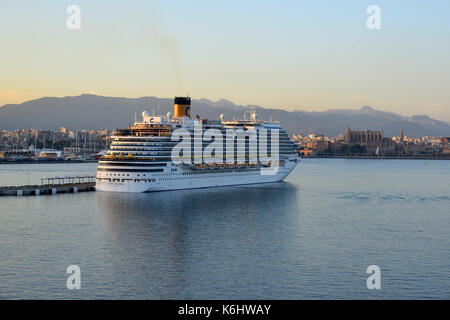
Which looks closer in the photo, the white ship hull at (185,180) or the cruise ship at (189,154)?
the white ship hull at (185,180)

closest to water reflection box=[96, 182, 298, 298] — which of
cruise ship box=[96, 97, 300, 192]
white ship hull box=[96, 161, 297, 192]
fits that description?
white ship hull box=[96, 161, 297, 192]

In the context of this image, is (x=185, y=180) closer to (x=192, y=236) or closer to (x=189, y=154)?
(x=189, y=154)

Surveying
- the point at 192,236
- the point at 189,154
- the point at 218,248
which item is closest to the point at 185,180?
the point at 189,154

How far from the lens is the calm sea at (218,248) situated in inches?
728

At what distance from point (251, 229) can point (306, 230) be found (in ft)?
8.72

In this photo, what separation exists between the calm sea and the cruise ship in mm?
2048

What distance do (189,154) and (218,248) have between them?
23.2 meters

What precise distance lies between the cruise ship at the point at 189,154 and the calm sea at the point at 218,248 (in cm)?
205

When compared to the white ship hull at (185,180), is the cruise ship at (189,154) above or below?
above

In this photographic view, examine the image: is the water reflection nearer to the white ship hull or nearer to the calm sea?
the calm sea

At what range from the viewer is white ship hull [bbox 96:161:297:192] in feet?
137

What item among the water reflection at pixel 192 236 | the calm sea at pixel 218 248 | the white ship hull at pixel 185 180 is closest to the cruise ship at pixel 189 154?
the white ship hull at pixel 185 180

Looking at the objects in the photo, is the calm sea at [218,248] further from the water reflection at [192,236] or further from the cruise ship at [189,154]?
the cruise ship at [189,154]
